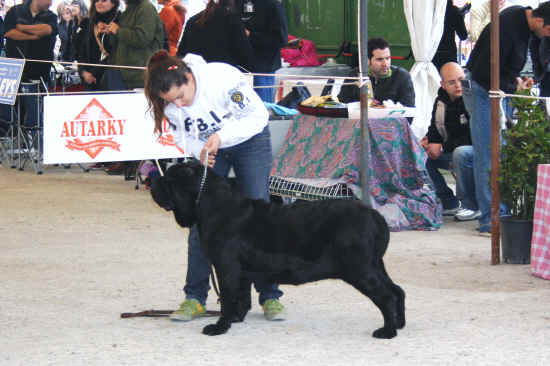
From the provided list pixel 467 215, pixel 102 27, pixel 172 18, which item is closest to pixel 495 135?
pixel 467 215

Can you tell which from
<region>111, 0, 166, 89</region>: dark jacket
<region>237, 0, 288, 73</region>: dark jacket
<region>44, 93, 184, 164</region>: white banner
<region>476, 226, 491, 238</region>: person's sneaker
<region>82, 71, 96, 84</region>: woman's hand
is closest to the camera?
<region>476, 226, 491, 238</region>: person's sneaker

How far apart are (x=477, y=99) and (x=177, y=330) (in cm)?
323

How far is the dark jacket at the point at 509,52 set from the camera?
6168 mm

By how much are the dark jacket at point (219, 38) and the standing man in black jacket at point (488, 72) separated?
178cm

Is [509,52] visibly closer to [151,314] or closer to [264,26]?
[264,26]

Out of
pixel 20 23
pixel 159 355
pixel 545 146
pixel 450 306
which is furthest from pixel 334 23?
pixel 159 355

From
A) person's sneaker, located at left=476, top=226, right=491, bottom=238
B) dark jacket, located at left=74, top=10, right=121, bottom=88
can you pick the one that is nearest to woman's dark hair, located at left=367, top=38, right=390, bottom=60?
person's sneaker, located at left=476, top=226, right=491, bottom=238

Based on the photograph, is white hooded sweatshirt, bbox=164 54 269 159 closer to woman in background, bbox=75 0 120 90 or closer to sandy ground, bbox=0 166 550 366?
sandy ground, bbox=0 166 550 366

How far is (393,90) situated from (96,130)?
244cm

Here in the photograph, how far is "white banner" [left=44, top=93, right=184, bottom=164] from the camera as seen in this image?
6.69 m

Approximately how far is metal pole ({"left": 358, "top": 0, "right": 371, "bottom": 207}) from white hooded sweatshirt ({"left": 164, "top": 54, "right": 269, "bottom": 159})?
203 centimetres

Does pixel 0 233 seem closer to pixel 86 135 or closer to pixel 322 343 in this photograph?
pixel 86 135

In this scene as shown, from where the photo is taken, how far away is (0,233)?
679cm

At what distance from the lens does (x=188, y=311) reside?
423 cm
